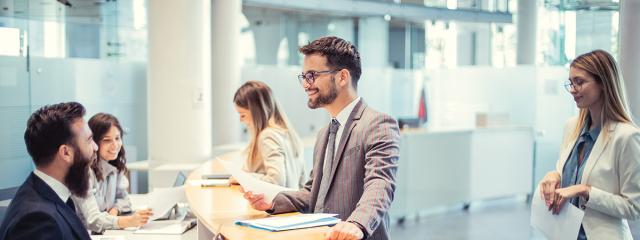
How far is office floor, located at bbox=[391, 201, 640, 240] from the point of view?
466 cm

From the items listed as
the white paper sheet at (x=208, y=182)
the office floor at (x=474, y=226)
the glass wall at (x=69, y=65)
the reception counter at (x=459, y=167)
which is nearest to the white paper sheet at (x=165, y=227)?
the white paper sheet at (x=208, y=182)

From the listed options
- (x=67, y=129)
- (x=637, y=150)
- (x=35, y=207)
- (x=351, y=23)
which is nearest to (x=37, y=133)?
(x=67, y=129)

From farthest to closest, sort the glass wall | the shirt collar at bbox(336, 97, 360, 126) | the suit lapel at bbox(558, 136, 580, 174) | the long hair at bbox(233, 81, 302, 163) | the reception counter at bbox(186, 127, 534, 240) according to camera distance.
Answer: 1. the reception counter at bbox(186, 127, 534, 240)
2. the glass wall
3. the long hair at bbox(233, 81, 302, 163)
4. the suit lapel at bbox(558, 136, 580, 174)
5. the shirt collar at bbox(336, 97, 360, 126)

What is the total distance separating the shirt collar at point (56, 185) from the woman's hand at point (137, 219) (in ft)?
2.65

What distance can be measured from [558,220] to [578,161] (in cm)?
33

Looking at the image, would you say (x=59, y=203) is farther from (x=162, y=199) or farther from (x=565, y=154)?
(x=565, y=154)

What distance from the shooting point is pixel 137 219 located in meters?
2.40

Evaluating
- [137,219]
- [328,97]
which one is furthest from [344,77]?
[137,219]

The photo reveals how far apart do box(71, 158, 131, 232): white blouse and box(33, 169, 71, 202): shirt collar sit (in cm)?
87

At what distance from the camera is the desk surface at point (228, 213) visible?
149cm

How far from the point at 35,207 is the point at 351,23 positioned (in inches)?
352

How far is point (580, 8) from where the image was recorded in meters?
4.62

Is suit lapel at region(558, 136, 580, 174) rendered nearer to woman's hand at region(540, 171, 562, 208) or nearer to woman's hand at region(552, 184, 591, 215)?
woman's hand at region(540, 171, 562, 208)

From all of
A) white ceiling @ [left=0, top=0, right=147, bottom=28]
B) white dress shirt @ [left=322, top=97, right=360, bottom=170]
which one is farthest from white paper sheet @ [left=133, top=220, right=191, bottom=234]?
white ceiling @ [left=0, top=0, right=147, bottom=28]
